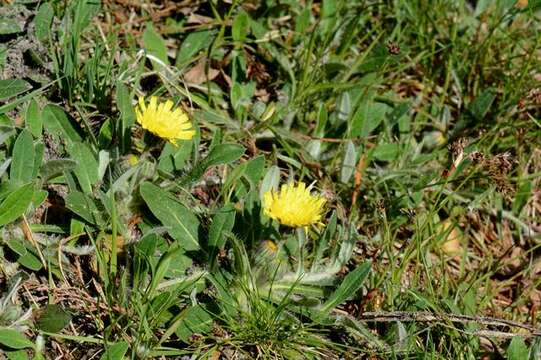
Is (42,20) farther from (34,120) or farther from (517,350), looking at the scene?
(517,350)

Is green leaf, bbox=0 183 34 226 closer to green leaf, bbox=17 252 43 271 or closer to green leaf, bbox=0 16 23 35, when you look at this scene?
green leaf, bbox=17 252 43 271

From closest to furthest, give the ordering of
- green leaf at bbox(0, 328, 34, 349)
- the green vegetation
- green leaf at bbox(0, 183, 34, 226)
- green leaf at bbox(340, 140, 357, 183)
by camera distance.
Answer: green leaf at bbox(0, 328, 34, 349), green leaf at bbox(0, 183, 34, 226), the green vegetation, green leaf at bbox(340, 140, 357, 183)

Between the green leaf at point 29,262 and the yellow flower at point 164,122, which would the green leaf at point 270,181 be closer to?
the yellow flower at point 164,122

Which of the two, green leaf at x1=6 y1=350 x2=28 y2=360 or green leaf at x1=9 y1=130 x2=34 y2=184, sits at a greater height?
green leaf at x1=9 y1=130 x2=34 y2=184

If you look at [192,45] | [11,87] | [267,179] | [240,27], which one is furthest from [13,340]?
[240,27]

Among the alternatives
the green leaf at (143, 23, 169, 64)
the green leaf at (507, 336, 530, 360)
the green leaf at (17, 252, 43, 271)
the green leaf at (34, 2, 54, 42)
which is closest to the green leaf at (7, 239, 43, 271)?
the green leaf at (17, 252, 43, 271)

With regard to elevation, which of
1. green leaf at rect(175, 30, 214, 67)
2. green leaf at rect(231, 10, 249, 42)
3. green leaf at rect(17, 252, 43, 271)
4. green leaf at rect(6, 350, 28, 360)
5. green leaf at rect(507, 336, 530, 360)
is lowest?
green leaf at rect(507, 336, 530, 360)

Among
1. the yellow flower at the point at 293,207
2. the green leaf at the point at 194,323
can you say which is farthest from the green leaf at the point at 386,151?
the green leaf at the point at 194,323
